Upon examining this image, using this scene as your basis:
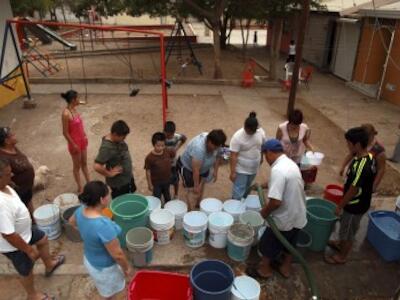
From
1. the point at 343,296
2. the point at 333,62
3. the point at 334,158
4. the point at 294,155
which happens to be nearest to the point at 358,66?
the point at 333,62

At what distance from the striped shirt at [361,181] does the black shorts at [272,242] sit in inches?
30.5

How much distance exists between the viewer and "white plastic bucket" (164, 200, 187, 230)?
462 centimetres

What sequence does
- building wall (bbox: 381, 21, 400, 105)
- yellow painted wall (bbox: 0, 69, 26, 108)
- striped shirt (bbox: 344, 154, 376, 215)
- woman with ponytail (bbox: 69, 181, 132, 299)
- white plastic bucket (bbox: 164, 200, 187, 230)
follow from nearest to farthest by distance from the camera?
woman with ponytail (bbox: 69, 181, 132, 299), striped shirt (bbox: 344, 154, 376, 215), white plastic bucket (bbox: 164, 200, 187, 230), yellow painted wall (bbox: 0, 69, 26, 108), building wall (bbox: 381, 21, 400, 105)

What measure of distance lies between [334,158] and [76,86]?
9.48 metres

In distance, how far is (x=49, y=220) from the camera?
14.5 feet

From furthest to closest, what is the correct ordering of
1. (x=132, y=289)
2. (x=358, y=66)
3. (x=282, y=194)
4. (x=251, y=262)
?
(x=358, y=66)
(x=251, y=262)
(x=282, y=194)
(x=132, y=289)

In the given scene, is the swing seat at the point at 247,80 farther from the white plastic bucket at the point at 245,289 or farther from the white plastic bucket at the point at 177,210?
the white plastic bucket at the point at 245,289

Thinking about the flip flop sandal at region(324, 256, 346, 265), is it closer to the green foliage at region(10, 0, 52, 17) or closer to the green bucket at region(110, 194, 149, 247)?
the green bucket at region(110, 194, 149, 247)

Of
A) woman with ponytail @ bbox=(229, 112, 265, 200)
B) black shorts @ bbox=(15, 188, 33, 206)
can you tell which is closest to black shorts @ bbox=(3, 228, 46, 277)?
black shorts @ bbox=(15, 188, 33, 206)

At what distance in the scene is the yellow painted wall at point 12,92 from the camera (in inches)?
392

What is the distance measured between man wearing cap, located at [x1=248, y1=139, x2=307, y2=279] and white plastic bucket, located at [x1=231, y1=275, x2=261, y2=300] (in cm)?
47

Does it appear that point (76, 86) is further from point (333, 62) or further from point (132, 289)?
point (333, 62)

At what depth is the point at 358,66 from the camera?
13.6 metres

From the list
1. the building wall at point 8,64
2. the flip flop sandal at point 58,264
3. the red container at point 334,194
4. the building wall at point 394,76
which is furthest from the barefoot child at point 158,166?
the building wall at point 394,76
